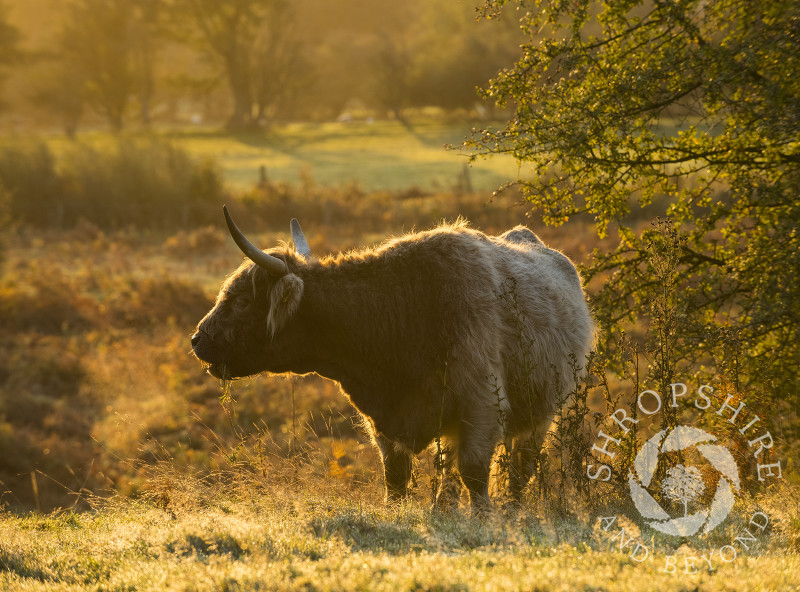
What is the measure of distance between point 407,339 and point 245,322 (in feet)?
4.86

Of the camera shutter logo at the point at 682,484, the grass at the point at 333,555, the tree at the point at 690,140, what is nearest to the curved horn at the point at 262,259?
the grass at the point at 333,555

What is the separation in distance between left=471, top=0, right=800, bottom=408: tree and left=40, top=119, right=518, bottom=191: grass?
96.0 feet

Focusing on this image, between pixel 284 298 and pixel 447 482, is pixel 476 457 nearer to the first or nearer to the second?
pixel 447 482

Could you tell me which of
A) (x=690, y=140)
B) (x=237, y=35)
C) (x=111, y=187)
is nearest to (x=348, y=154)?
(x=111, y=187)

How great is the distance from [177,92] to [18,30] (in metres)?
33.1

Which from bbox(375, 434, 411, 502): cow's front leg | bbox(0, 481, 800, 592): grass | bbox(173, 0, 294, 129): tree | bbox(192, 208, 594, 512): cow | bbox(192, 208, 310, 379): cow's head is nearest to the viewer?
bbox(0, 481, 800, 592): grass

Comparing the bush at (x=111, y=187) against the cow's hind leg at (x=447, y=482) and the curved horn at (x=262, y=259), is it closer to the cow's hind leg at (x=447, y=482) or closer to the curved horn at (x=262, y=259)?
the curved horn at (x=262, y=259)

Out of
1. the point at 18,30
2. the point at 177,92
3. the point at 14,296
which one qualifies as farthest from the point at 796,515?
the point at 177,92

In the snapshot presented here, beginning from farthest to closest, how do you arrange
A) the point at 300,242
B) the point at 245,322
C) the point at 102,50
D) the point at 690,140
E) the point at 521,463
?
1. the point at 102,50
2. the point at 690,140
3. the point at 521,463
4. the point at 300,242
5. the point at 245,322

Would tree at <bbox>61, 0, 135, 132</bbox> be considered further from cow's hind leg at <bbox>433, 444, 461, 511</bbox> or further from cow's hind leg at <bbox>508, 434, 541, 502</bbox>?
cow's hind leg at <bbox>433, 444, 461, 511</bbox>

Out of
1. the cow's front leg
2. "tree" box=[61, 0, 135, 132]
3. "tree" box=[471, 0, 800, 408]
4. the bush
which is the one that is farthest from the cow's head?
"tree" box=[61, 0, 135, 132]

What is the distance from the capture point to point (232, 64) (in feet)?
261

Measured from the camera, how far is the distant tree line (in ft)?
244

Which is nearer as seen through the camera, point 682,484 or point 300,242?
point 682,484
